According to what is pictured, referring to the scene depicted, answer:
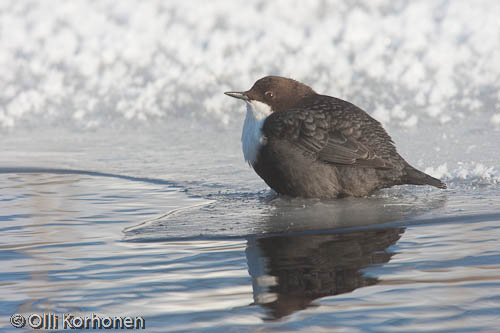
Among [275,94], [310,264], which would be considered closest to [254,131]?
[275,94]

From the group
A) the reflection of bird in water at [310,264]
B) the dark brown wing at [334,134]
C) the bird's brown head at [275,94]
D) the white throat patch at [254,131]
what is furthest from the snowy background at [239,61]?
the reflection of bird in water at [310,264]

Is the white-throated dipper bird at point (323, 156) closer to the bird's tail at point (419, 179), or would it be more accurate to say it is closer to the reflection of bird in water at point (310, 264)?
the bird's tail at point (419, 179)

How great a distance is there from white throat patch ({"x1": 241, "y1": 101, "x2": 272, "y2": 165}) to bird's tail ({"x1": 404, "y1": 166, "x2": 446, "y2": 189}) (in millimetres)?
1065

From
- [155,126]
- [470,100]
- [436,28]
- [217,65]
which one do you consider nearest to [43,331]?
[155,126]

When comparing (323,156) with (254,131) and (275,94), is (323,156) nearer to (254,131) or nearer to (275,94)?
(254,131)

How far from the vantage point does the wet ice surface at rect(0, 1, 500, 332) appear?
358 centimetres

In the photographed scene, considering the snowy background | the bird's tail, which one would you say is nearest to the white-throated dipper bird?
the bird's tail

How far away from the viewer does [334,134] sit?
247 inches

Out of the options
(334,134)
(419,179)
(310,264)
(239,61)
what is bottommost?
(310,264)

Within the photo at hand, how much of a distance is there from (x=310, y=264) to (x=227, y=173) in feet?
9.87

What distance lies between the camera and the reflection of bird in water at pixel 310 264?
3.56 meters

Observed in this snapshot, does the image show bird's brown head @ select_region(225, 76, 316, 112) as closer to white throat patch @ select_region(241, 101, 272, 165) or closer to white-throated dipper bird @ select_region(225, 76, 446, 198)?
white throat patch @ select_region(241, 101, 272, 165)

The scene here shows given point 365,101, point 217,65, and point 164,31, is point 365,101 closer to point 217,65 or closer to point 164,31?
point 217,65

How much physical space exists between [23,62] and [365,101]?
4895mm
